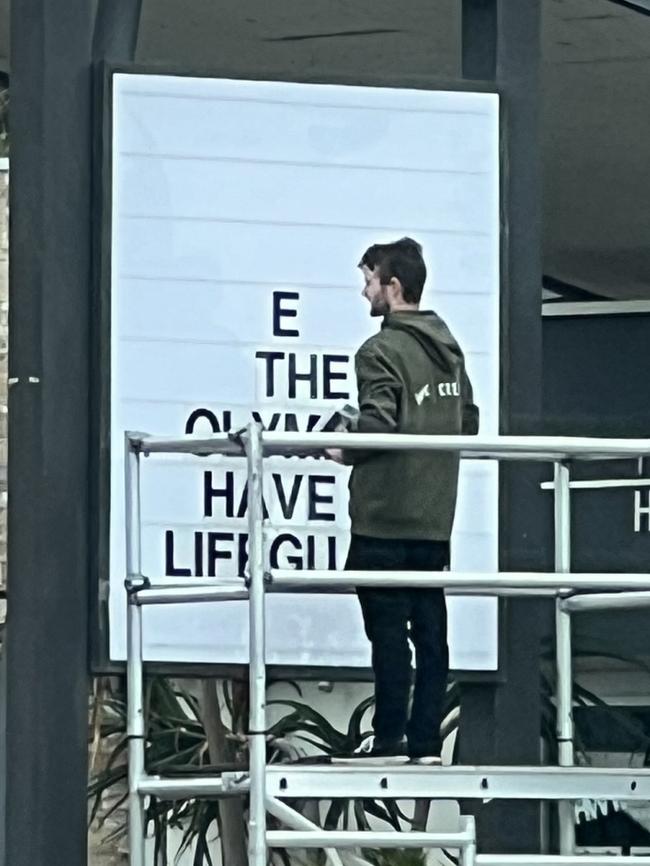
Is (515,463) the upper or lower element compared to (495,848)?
upper

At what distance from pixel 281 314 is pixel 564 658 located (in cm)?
156

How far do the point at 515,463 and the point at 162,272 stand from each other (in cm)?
133

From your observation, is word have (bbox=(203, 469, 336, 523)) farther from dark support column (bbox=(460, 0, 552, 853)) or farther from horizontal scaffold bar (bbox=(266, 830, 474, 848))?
horizontal scaffold bar (bbox=(266, 830, 474, 848))

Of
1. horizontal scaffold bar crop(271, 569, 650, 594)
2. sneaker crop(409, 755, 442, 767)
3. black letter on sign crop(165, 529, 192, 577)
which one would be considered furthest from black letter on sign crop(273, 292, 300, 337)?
sneaker crop(409, 755, 442, 767)

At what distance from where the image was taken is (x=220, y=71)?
7.07 m

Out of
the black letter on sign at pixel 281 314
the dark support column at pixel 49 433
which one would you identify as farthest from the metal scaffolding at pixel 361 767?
the black letter on sign at pixel 281 314

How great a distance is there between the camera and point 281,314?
23.0 ft

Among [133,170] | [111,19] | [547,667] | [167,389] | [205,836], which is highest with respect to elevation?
[111,19]

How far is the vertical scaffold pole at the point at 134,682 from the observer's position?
599 centimetres

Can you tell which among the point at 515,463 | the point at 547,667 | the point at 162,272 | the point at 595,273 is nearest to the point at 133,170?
the point at 162,272

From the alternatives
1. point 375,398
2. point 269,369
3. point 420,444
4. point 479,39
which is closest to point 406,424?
point 375,398

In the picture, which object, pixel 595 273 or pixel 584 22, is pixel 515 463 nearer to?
pixel 584 22

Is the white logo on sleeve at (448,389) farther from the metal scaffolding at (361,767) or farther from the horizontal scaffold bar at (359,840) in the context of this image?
the horizontal scaffold bar at (359,840)

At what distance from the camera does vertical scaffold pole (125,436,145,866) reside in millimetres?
5988
